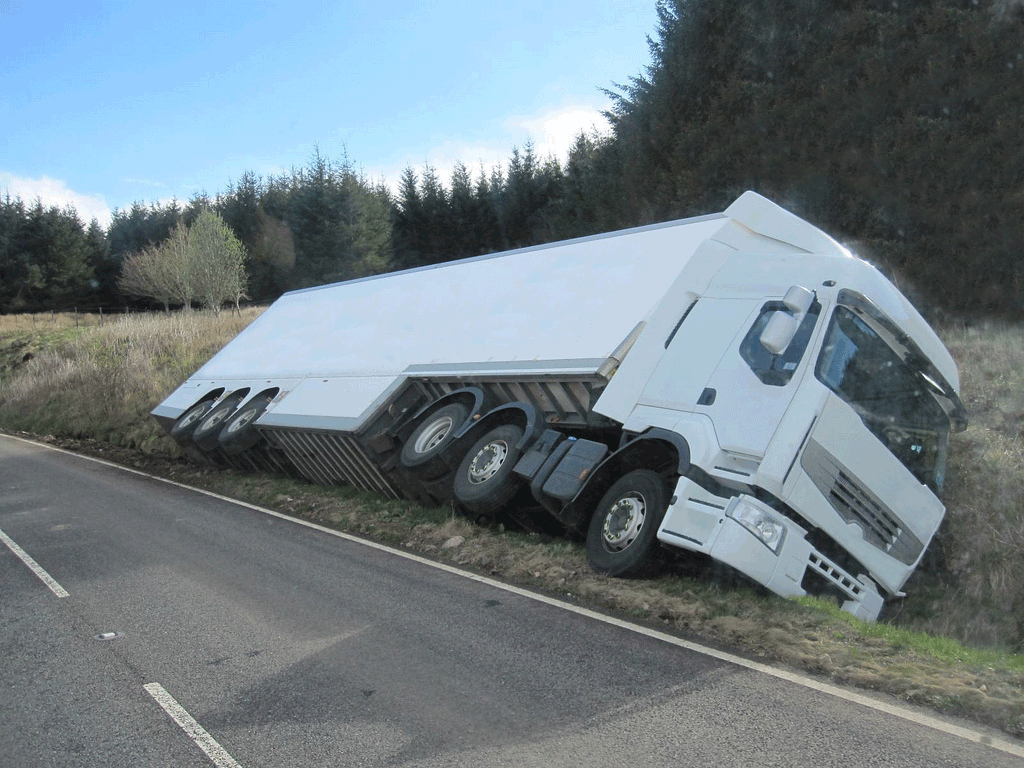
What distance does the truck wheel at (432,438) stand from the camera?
9844mm

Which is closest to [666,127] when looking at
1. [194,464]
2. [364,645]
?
[194,464]

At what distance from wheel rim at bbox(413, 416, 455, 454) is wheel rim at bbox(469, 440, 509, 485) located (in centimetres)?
84

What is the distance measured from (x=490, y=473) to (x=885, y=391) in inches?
156

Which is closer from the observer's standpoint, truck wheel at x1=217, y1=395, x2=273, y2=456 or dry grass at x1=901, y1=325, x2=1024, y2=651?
dry grass at x1=901, y1=325, x2=1024, y2=651

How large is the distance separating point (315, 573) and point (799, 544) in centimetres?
434

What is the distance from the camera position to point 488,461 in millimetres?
9258

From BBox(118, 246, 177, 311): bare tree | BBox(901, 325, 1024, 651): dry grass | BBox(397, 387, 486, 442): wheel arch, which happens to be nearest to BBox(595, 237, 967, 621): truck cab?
BBox(901, 325, 1024, 651): dry grass

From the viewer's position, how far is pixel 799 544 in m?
6.50

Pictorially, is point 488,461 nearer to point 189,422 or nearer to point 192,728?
point 192,728

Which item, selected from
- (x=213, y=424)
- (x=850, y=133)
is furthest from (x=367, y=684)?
(x=850, y=133)

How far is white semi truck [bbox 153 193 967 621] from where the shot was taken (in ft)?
22.0

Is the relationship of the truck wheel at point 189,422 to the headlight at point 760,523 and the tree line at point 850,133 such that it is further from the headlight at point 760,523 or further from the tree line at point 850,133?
the tree line at point 850,133

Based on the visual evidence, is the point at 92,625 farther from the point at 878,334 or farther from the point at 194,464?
the point at 194,464

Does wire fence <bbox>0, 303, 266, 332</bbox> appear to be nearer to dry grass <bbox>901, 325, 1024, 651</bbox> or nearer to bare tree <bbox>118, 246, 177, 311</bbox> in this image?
bare tree <bbox>118, 246, 177, 311</bbox>
